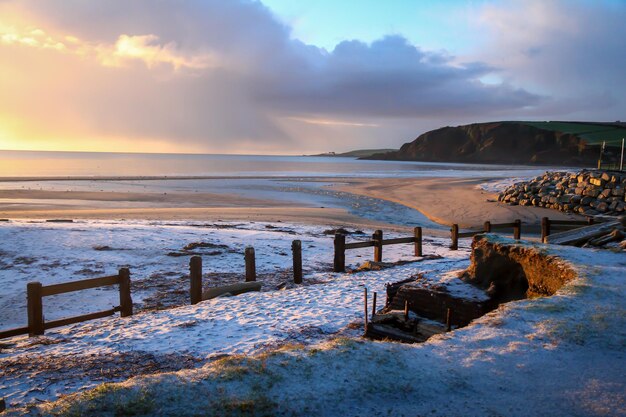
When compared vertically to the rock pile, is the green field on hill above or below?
above

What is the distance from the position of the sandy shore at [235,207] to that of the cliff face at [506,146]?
95718 mm

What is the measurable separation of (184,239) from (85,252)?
3.41m

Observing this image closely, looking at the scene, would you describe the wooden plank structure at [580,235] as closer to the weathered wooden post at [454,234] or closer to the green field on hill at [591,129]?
the weathered wooden post at [454,234]

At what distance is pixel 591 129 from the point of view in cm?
13512

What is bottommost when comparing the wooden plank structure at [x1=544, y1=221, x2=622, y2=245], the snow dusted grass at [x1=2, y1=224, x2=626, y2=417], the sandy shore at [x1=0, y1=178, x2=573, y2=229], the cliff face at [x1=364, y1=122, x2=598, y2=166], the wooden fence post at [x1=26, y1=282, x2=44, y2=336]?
the sandy shore at [x1=0, y1=178, x2=573, y2=229]

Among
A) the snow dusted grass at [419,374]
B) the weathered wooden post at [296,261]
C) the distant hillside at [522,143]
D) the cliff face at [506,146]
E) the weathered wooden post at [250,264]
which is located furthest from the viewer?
the cliff face at [506,146]

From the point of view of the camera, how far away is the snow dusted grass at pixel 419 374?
12.8 feet

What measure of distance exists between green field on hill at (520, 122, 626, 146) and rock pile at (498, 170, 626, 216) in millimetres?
81210

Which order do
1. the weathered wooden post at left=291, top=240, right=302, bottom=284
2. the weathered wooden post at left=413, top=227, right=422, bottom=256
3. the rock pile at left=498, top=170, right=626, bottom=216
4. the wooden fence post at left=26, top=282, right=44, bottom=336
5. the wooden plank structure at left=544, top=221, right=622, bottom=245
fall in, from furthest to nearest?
1. the rock pile at left=498, top=170, right=626, bottom=216
2. the weathered wooden post at left=413, top=227, right=422, bottom=256
3. the weathered wooden post at left=291, top=240, right=302, bottom=284
4. the wooden plank structure at left=544, top=221, right=622, bottom=245
5. the wooden fence post at left=26, top=282, right=44, bottom=336

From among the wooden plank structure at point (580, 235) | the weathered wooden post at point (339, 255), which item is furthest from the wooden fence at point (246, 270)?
the wooden plank structure at point (580, 235)

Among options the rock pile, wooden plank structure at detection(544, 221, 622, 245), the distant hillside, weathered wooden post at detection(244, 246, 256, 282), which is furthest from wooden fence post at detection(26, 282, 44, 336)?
the distant hillside

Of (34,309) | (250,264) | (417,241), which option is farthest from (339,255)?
(34,309)

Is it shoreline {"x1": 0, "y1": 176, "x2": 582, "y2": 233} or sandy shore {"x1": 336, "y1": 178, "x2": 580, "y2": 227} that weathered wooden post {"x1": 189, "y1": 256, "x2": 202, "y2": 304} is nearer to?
shoreline {"x1": 0, "y1": 176, "x2": 582, "y2": 233}

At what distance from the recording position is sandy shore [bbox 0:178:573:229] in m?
25.1
